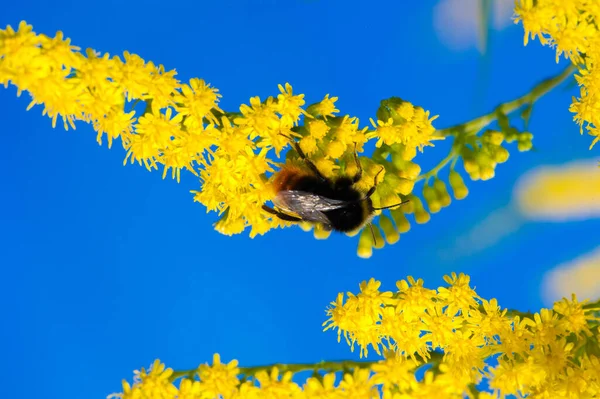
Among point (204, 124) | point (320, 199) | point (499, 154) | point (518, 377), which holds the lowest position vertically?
point (518, 377)

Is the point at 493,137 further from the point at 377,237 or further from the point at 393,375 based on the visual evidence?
the point at 393,375

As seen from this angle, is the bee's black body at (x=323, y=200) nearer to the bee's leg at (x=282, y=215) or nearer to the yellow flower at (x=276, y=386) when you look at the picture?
the bee's leg at (x=282, y=215)

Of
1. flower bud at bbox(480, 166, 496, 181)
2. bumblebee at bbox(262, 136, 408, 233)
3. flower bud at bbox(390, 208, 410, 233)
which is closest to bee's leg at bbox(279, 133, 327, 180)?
bumblebee at bbox(262, 136, 408, 233)

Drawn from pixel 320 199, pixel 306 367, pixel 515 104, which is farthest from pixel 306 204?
pixel 515 104

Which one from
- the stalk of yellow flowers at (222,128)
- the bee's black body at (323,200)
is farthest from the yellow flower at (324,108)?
the bee's black body at (323,200)

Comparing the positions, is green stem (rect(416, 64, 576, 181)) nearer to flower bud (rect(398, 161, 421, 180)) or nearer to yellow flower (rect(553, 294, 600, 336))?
flower bud (rect(398, 161, 421, 180))

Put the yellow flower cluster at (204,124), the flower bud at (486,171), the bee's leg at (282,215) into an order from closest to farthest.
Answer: the yellow flower cluster at (204,124) < the bee's leg at (282,215) < the flower bud at (486,171)
